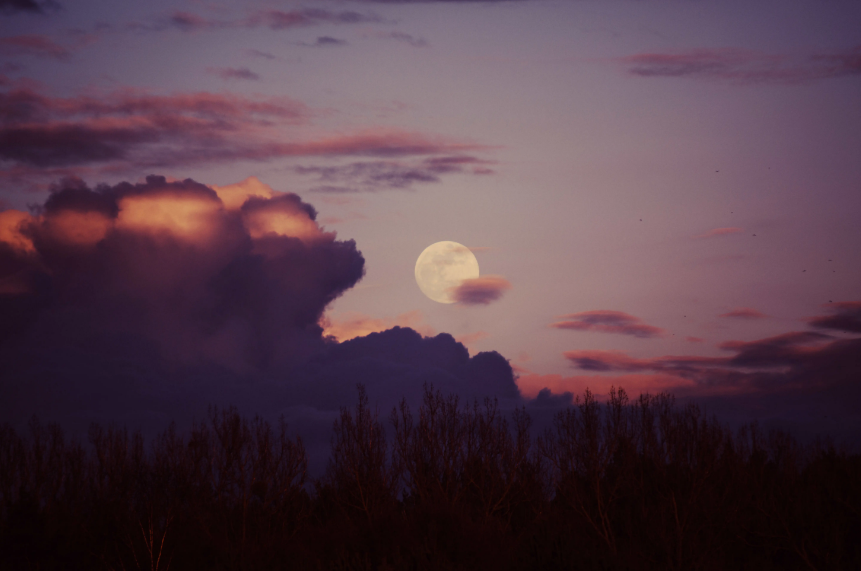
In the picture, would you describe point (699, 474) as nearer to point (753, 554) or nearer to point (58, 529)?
point (753, 554)

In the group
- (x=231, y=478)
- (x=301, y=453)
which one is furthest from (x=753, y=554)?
(x=231, y=478)

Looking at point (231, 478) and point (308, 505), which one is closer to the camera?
point (231, 478)

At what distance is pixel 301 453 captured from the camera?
56438 millimetres

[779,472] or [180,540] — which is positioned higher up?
[779,472]

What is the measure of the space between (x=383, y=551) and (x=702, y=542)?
811 inches

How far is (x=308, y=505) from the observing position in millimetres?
64188

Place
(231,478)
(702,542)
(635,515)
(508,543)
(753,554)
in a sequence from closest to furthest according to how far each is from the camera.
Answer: (508,543)
(702,542)
(753,554)
(635,515)
(231,478)

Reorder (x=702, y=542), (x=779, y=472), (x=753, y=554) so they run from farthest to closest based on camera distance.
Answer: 1. (x=779, y=472)
2. (x=753, y=554)
3. (x=702, y=542)

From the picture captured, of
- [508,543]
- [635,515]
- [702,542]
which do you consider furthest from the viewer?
[635,515]

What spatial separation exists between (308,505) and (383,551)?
30196 mm

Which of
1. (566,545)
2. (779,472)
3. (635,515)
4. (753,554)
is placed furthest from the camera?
(779,472)

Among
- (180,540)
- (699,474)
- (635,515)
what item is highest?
(699,474)

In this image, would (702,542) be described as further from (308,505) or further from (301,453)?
(308,505)

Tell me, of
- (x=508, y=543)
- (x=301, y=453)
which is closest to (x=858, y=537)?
(x=508, y=543)
